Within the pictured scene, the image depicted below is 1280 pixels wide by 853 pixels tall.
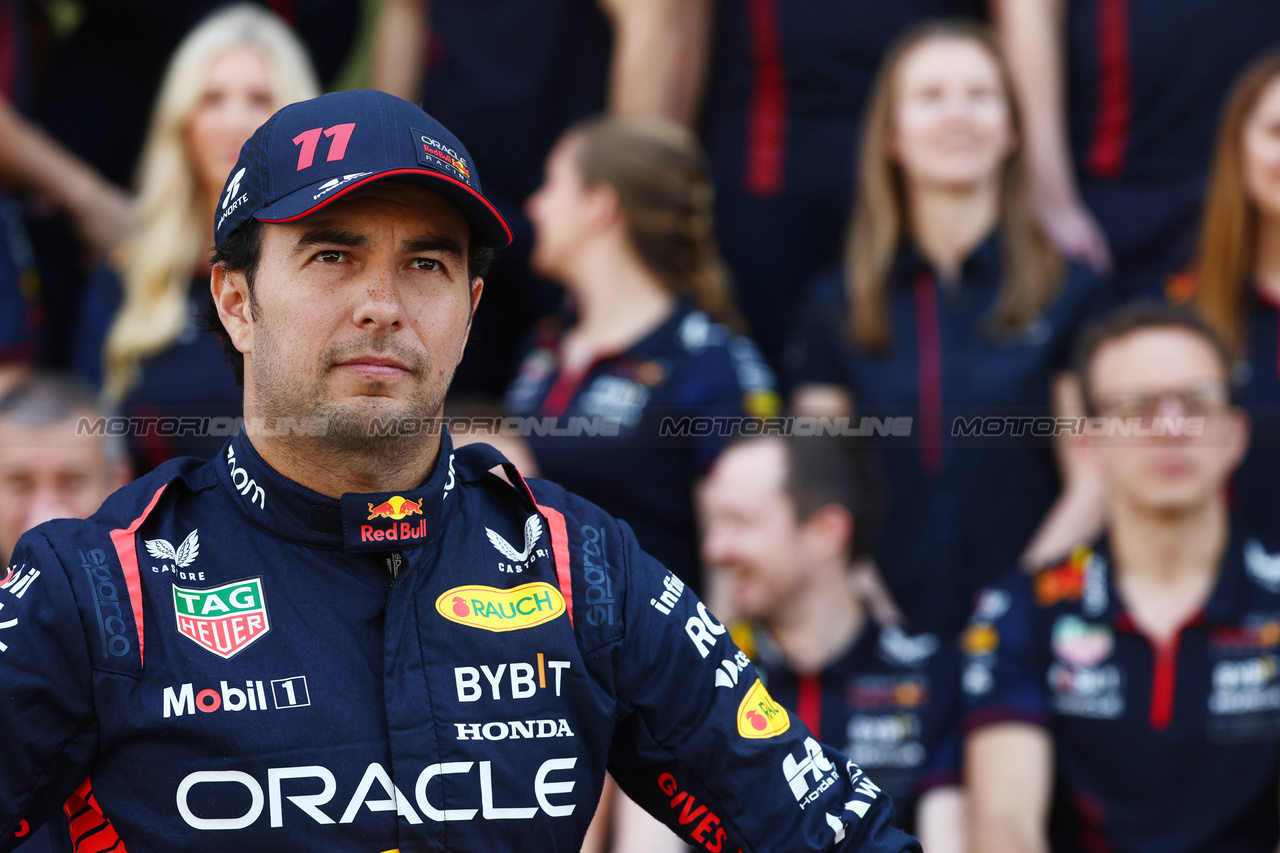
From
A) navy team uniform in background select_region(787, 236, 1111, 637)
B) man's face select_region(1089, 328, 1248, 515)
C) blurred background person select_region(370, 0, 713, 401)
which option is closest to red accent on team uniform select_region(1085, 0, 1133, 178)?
navy team uniform in background select_region(787, 236, 1111, 637)


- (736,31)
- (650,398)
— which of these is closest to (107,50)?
(736,31)

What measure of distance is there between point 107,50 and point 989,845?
4.24 m

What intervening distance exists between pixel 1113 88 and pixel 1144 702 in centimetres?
219

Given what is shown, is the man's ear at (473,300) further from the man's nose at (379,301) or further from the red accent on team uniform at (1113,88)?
the red accent on team uniform at (1113,88)

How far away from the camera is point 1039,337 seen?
4781mm

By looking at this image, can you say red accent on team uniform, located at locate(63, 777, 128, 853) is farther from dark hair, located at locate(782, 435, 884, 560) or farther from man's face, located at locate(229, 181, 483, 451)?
dark hair, located at locate(782, 435, 884, 560)

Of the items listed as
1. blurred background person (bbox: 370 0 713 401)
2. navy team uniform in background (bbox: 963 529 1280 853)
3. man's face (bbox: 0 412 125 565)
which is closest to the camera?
navy team uniform in background (bbox: 963 529 1280 853)

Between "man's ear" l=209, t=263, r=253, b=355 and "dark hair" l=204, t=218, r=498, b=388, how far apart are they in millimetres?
13

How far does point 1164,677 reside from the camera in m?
Answer: 4.11

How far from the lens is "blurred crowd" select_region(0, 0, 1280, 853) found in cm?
416

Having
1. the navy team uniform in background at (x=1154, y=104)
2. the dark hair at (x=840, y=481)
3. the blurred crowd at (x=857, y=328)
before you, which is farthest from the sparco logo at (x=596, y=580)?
the navy team uniform in background at (x=1154, y=104)

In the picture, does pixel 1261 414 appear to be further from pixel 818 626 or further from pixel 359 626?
pixel 359 626

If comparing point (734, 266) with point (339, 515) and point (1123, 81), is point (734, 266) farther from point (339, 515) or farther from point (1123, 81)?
point (339, 515)

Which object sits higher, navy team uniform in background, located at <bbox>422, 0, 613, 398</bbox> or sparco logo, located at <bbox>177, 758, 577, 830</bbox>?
navy team uniform in background, located at <bbox>422, 0, 613, 398</bbox>
